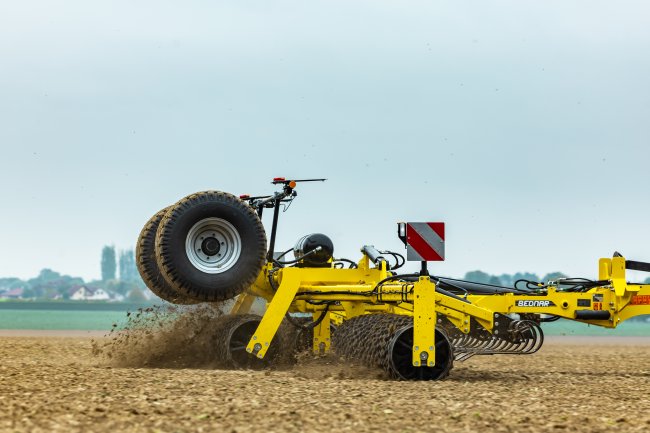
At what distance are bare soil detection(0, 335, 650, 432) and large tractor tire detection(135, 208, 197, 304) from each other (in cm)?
190

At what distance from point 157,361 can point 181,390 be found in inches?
195

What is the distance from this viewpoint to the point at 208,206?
546 inches

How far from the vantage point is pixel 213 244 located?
14.1 meters

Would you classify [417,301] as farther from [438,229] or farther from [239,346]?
[239,346]

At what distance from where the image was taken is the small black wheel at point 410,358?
41.9ft

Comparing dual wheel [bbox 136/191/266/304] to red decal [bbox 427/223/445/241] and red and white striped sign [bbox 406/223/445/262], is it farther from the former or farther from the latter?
red decal [bbox 427/223/445/241]

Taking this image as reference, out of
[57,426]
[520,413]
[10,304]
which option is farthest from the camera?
[10,304]

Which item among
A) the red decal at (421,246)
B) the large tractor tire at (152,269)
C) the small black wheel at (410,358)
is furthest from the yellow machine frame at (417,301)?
the large tractor tire at (152,269)

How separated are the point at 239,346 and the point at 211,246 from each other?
1.87 meters

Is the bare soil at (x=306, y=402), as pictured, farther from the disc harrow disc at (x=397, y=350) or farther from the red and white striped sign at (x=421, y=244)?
→ the red and white striped sign at (x=421, y=244)

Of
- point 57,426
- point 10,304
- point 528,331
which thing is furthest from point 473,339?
point 10,304

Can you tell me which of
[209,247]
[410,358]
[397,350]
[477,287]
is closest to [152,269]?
[209,247]

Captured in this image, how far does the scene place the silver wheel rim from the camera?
1391 cm

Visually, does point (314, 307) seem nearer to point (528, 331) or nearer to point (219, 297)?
point (219, 297)
